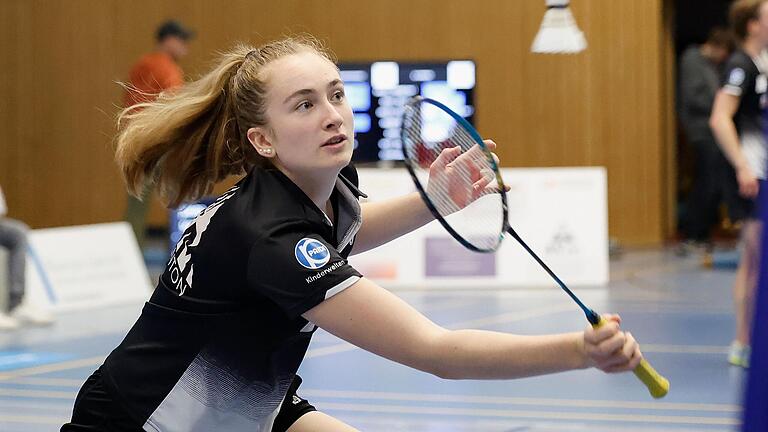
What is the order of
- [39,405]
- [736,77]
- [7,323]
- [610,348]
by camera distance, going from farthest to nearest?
[7,323] → [736,77] → [39,405] → [610,348]

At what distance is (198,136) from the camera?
2.60 metres

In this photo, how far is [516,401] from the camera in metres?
4.88

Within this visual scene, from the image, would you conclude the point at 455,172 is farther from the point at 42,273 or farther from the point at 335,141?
the point at 42,273

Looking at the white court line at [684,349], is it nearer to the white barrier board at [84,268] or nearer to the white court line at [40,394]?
the white court line at [40,394]

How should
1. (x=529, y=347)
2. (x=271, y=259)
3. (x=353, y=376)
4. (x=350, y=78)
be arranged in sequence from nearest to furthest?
(x=529, y=347)
(x=271, y=259)
(x=353, y=376)
(x=350, y=78)

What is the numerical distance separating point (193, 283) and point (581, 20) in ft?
35.5

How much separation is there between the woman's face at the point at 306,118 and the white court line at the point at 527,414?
2.30 m

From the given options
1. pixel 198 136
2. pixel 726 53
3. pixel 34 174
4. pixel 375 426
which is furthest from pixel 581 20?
pixel 198 136

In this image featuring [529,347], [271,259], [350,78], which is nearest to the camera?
[529,347]

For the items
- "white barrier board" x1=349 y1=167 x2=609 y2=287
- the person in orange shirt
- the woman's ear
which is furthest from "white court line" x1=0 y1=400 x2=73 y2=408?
the person in orange shirt

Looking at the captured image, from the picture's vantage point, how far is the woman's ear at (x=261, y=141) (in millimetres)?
2531

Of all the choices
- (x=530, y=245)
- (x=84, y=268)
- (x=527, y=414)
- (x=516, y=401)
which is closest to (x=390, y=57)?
(x=530, y=245)

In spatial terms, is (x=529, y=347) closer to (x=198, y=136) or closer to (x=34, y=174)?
(x=198, y=136)

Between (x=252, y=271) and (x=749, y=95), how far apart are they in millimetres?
3941
